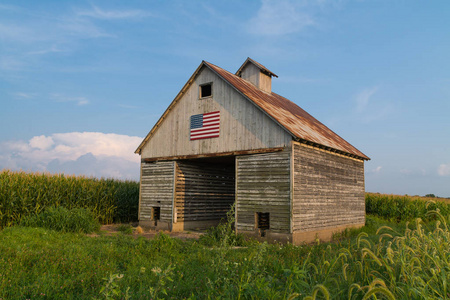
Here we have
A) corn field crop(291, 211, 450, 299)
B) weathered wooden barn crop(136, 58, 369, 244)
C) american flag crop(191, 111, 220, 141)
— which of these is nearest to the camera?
corn field crop(291, 211, 450, 299)

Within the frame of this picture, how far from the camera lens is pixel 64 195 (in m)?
21.2

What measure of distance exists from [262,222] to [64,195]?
1264cm

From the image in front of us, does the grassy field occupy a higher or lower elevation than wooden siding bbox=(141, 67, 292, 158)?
lower

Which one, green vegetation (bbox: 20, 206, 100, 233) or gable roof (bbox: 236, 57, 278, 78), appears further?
gable roof (bbox: 236, 57, 278, 78)

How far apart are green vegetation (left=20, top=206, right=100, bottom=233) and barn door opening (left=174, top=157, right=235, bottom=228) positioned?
473cm

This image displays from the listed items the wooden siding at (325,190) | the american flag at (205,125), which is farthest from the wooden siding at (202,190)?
the wooden siding at (325,190)

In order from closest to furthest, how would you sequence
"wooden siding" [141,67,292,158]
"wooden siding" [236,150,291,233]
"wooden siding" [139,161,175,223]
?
"wooden siding" [236,150,291,233] → "wooden siding" [141,67,292,158] → "wooden siding" [139,161,175,223]

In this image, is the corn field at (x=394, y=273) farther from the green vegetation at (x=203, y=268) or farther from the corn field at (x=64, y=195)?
the corn field at (x=64, y=195)

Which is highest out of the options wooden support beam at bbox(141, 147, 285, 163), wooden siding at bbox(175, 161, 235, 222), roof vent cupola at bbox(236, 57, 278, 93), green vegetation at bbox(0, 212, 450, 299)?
roof vent cupola at bbox(236, 57, 278, 93)

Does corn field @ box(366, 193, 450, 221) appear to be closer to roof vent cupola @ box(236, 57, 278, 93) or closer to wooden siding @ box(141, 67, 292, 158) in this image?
roof vent cupola @ box(236, 57, 278, 93)

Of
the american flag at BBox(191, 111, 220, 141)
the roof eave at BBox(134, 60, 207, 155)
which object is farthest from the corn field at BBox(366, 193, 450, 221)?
the roof eave at BBox(134, 60, 207, 155)

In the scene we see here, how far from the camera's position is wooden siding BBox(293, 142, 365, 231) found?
51.0 ft

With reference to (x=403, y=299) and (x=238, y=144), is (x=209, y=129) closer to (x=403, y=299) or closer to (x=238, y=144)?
(x=238, y=144)

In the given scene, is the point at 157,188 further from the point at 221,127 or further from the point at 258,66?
the point at 258,66
